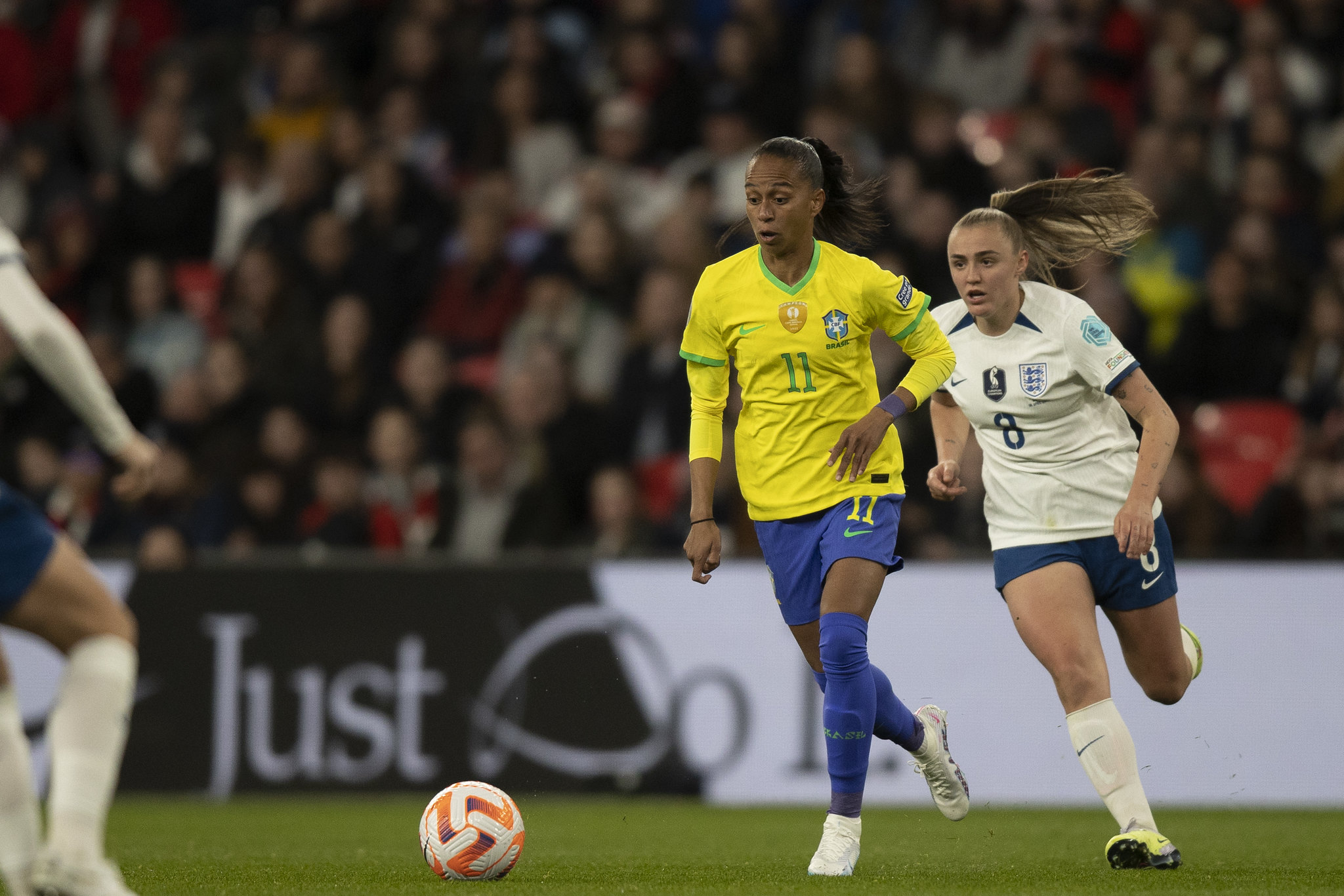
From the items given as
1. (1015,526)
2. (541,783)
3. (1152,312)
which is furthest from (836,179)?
(1152,312)

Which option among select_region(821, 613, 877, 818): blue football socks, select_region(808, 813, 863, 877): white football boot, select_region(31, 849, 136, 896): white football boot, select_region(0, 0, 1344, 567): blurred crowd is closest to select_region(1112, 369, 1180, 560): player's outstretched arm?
select_region(821, 613, 877, 818): blue football socks

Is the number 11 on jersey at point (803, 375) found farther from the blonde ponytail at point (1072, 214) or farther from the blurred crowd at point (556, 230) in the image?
the blurred crowd at point (556, 230)

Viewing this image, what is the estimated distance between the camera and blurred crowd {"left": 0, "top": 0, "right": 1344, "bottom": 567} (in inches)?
423

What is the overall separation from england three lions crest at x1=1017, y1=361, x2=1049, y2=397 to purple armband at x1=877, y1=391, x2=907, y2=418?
608 millimetres

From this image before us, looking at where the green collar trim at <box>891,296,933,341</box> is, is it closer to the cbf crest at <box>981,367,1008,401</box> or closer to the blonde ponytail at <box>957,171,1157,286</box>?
the cbf crest at <box>981,367,1008,401</box>

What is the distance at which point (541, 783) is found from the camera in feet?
32.2

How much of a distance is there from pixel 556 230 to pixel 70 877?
28.7 ft

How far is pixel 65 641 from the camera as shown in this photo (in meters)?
4.21


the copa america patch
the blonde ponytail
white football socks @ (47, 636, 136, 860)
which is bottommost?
white football socks @ (47, 636, 136, 860)

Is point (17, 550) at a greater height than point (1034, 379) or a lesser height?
lesser

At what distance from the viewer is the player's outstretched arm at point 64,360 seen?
12.8ft

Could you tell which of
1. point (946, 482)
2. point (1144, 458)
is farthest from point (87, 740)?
point (1144, 458)

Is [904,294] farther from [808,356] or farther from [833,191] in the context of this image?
[833,191]

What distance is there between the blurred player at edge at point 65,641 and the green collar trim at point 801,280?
253 cm
